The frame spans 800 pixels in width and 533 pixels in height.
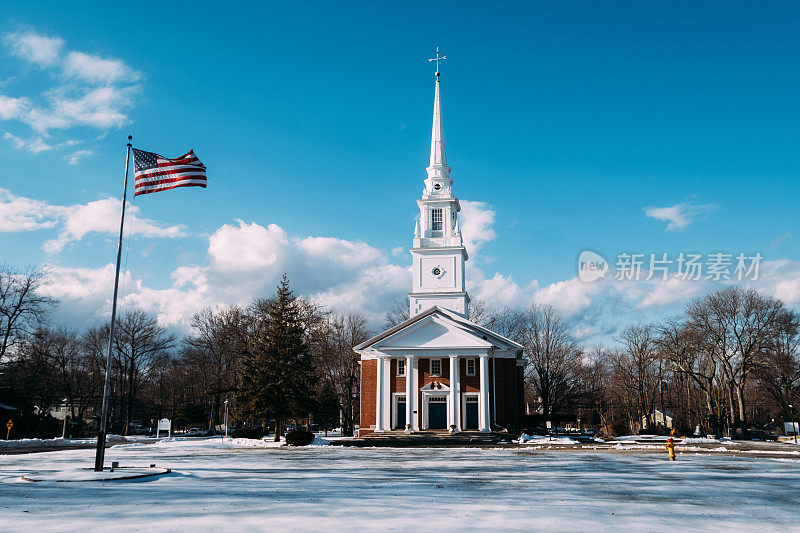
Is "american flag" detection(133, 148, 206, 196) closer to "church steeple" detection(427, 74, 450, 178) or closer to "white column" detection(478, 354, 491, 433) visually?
"white column" detection(478, 354, 491, 433)

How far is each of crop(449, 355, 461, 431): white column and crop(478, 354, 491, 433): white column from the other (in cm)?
167

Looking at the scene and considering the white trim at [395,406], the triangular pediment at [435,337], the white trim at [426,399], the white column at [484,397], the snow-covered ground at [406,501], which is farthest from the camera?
the white trim at [395,406]

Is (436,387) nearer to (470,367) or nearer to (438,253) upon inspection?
(470,367)

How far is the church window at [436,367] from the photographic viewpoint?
49.2 metres

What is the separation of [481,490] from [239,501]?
551 cm

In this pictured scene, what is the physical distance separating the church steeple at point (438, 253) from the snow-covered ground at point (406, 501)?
117 feet

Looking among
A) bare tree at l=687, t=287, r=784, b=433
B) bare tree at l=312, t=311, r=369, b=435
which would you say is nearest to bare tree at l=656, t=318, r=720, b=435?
bare tree at l=687, t=287, r=784, b=433

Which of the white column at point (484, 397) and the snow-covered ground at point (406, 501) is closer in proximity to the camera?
the snow-covered ground at point (406, 501)

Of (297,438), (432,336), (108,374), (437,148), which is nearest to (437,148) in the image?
(437,148)

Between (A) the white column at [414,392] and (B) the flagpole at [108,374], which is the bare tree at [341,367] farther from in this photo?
(B) the flagpole at [108,374]

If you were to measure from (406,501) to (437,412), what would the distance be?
3739 cm

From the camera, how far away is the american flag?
20.2 m

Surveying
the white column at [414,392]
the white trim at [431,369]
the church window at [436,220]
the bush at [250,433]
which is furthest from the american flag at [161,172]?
the church window at [436,220]

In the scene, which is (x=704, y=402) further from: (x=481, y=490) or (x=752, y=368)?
(x=481, y=490)
